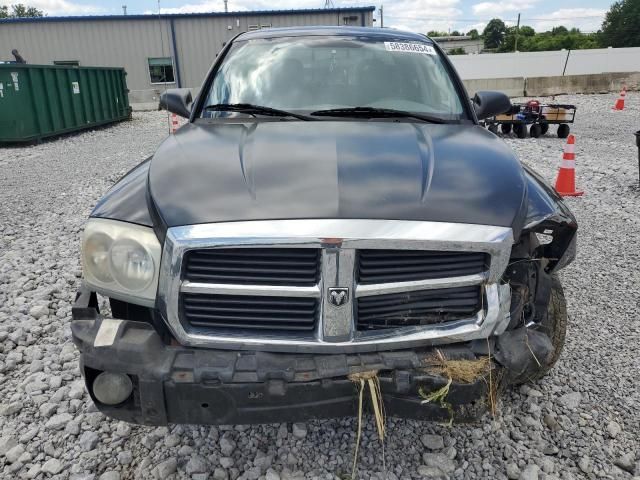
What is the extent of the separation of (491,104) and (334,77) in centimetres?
117

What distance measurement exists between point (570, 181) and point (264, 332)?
613 centimetres

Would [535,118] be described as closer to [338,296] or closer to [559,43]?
[338,296]

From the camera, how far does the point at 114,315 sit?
6.91 feet

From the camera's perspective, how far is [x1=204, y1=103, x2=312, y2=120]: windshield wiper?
2.86 meters

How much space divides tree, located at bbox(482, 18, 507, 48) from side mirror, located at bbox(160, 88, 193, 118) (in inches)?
4174

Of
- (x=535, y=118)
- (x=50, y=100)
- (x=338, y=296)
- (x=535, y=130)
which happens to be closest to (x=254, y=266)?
(x=338, y=296)

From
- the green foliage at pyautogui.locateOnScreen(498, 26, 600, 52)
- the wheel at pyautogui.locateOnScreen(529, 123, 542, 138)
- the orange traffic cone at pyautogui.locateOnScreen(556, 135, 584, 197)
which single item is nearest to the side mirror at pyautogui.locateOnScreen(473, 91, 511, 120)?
the orange traffic cone at pyautogui.locateOnScreen(556, 135, 584, 197)

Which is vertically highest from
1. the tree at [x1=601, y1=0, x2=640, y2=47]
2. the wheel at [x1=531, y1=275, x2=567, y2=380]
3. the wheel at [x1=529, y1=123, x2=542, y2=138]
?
the tree at [x1=601, y1=0, x2=640, y2=47]

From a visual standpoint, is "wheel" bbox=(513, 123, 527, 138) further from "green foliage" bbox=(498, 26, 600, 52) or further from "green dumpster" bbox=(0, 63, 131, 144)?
"green foliage" bbox=(498, 26, 600, 52)

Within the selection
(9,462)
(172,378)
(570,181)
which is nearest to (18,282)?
(9,462)

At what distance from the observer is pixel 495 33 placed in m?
97.5

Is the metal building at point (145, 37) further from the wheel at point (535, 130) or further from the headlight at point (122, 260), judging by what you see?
the headlight at point (122, 260)

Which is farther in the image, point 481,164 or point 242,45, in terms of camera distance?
point 242,45

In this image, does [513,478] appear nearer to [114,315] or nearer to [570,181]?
[114,315]
